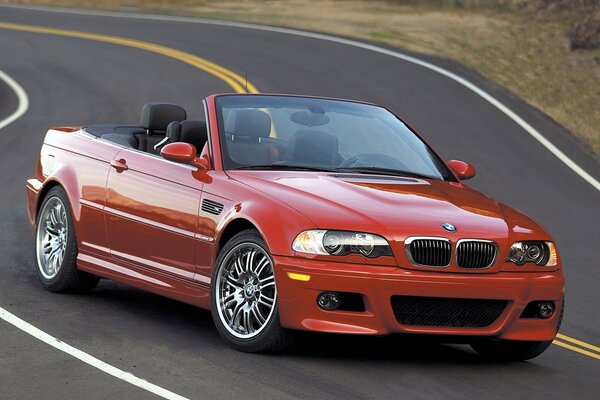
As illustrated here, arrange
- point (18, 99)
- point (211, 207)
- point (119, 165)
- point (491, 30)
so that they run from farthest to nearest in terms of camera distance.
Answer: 1. point (491, 30)
2. point (18, 99)
3. point (119, 165)
4. point (211, 207)

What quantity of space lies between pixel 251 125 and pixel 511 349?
2.25 metres

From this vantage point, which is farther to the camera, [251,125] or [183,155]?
[251,125]

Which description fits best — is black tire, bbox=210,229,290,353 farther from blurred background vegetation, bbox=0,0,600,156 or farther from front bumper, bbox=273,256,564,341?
blurred background vegetation, bbox=0,0,600,156

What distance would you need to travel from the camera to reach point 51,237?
10.6m

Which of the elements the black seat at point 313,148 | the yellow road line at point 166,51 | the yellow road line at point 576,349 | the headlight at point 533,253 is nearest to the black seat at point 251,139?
the black seat at point 313,148

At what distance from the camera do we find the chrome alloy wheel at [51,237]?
10.4 meters

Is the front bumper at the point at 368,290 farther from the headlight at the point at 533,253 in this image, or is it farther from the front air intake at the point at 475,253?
the headlight at the point at 533,253

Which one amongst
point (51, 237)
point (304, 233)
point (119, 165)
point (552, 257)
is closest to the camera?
point (304, 233)

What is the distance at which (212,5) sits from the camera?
4066 cm

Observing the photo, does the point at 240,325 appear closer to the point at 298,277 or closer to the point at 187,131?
the point at 298,277

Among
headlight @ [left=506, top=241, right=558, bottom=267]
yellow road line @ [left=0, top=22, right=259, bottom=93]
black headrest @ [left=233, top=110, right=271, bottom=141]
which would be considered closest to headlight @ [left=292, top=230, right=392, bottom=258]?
headlight @ [left=506, top=241, right=558, bottom=267]

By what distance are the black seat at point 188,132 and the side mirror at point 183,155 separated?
1.05 metres

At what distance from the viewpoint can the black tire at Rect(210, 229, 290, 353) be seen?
26.3ft

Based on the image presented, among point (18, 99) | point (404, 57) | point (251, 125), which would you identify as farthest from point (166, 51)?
point (251, 125)
